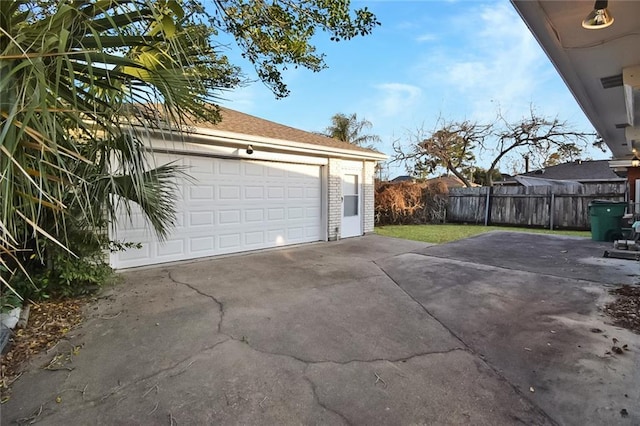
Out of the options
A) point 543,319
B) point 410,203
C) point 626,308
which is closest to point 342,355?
point 543,319

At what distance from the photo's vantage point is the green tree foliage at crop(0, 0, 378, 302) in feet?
5.50

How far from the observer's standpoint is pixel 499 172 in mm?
30750

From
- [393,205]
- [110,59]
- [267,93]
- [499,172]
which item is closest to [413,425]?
[110,59]

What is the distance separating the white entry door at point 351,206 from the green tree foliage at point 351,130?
7.97 metres

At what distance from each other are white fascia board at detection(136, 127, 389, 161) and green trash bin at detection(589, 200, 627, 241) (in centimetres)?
698

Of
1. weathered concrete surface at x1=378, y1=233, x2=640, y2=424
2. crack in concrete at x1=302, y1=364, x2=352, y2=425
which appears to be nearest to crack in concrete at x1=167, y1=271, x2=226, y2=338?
crack in concrete at x1=302, y1=364, x2=352, y2=425

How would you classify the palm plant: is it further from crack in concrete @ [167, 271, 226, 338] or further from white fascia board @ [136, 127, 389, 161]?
white fascia board @ [136, 127, 389, 161]

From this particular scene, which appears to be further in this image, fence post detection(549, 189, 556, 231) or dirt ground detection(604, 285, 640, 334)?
fence post detection(549, 189, 556, 231)

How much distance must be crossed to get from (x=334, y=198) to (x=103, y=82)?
7.34 metres

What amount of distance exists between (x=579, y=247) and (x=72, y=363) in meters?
10.9

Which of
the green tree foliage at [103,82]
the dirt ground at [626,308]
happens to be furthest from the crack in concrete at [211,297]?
the dirt ground at [626,308]

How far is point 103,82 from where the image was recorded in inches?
105

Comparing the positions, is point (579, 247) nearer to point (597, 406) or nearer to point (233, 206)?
point (597, 406)

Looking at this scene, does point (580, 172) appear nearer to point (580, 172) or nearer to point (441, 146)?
point (580, 172)
